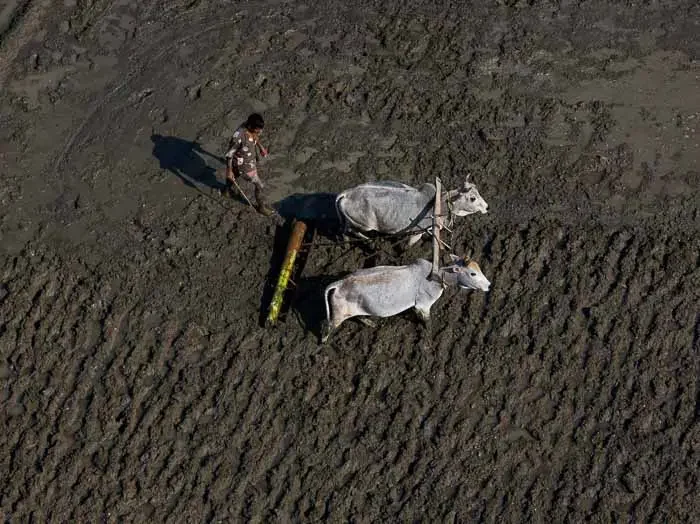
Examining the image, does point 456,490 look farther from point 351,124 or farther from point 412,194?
point 351,124

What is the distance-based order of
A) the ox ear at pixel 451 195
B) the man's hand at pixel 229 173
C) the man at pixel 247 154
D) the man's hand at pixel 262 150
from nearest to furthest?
the ox ear at pixel 451 195 → the man at pixel 247 154 → the man's hand at pixel 229 173 → the man's hand at pixel 262 150

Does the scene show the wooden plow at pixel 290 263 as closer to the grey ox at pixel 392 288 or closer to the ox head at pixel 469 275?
the grey ox at pixel 392 288

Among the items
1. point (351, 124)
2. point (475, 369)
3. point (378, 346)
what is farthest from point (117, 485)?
point (351, 124)

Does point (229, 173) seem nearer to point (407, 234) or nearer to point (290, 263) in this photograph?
point (290, 263)

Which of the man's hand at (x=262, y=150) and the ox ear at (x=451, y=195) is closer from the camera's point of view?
the ox ear at (x=451, y=195)

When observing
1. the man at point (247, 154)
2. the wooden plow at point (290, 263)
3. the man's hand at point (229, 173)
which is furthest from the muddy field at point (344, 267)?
the man's hand at point (229, 173)

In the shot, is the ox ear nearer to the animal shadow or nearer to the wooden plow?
the animal shadow
